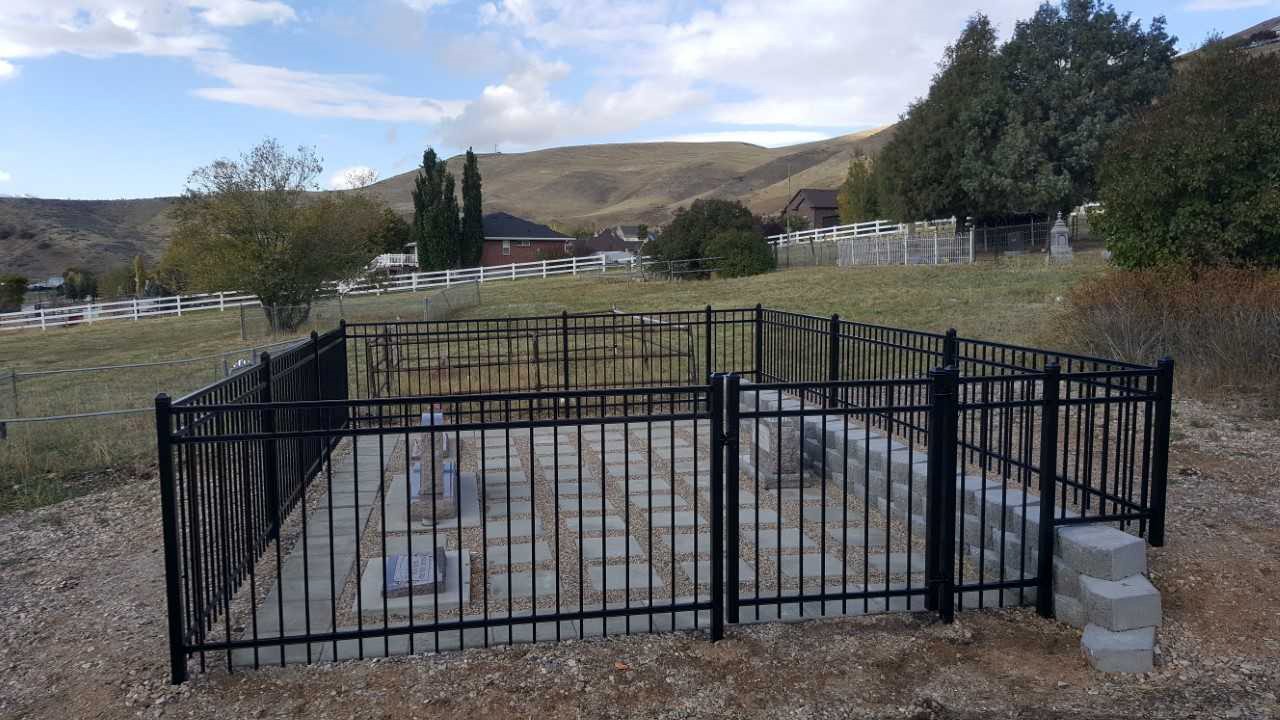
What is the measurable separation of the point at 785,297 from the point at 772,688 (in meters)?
24.7

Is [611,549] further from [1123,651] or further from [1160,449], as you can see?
[1160,449]

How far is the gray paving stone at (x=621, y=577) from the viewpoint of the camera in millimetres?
5668

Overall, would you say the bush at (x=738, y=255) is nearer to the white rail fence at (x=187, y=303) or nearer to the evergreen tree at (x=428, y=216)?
the white rail fence at (x=187, y=303)

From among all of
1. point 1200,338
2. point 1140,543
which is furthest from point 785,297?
point 1140,543

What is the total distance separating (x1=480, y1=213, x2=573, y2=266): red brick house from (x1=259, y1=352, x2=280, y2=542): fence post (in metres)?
61.7

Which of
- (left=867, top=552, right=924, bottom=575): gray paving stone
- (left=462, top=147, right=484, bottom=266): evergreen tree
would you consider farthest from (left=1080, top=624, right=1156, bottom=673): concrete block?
(left=462, top=147, right=484, bottom=266): evergreen tree

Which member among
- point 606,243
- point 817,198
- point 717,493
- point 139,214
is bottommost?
point 717,493

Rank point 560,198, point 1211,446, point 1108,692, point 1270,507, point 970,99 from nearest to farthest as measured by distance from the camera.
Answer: point 1108,692, point 1270,507, point 1211,446, point 970,99, point 560,198

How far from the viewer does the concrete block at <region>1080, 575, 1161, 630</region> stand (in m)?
4.56

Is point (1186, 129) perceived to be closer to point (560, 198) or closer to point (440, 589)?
point (440, 589)

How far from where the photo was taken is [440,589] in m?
5.48

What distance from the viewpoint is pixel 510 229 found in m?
71.6

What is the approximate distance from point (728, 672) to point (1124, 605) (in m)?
2.05

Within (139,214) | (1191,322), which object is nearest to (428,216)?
(1191,322)
